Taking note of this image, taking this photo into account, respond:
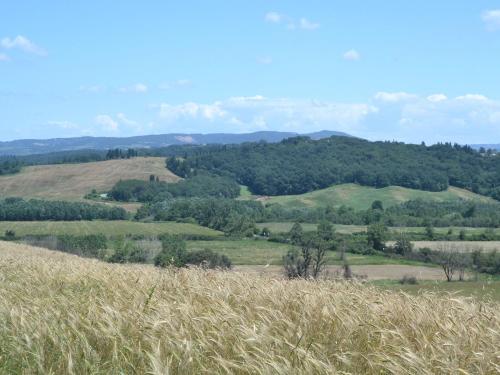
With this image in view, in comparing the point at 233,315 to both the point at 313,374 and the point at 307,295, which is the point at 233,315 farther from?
the point at 313,374

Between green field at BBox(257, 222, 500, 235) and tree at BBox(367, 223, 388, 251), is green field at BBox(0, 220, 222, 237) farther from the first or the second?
tree at BBox(367, 223, 388, 251)

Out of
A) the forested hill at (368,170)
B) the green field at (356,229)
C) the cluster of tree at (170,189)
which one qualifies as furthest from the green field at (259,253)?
the forested hill at (368,170)

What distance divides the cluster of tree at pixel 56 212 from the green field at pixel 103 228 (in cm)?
661

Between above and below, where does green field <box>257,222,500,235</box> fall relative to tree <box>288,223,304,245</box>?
below

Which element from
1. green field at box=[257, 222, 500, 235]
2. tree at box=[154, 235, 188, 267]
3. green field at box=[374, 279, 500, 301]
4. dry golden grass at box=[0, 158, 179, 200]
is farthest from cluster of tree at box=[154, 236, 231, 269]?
dry golden grass at box=[0, 158, 179, 200]

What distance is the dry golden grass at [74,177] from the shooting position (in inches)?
5846

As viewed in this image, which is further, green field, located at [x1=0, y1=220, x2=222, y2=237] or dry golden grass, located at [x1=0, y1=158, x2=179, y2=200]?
dry golden grass, located at [x1=0, y1=158, x2=179, y2=200]

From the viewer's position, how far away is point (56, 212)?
364ft

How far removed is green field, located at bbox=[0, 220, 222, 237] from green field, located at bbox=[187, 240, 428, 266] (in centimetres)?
964

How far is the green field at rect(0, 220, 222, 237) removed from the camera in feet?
282

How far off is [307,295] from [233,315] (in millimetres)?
1001

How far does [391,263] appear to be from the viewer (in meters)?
59.2

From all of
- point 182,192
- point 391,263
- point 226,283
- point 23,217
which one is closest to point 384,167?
point 182,192

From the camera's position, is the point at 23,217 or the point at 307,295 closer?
the point at 307,295
